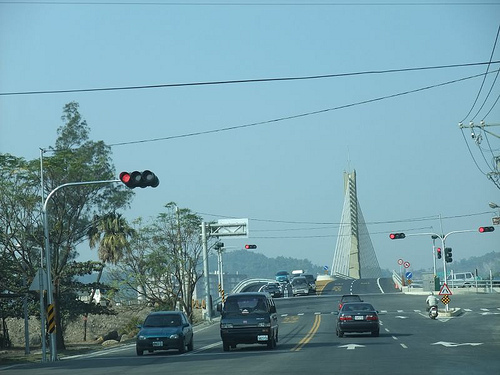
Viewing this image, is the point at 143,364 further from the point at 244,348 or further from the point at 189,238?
the point at 189,238

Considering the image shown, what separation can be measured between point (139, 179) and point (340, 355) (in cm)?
820

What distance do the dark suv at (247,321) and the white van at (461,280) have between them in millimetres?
58116

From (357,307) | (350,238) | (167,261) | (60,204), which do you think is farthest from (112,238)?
(350,238)

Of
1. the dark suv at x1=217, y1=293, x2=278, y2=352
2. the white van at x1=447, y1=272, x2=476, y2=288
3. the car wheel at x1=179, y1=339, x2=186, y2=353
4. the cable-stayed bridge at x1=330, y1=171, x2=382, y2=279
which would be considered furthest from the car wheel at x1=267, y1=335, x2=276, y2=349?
the cable-stayed bridge at x1=330, y1=171, x2=382, y2=279

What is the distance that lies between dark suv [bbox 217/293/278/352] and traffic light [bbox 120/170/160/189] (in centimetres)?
677

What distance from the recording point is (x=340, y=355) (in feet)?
81.5

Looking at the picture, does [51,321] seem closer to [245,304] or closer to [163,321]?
[163,321]

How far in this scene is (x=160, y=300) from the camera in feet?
206

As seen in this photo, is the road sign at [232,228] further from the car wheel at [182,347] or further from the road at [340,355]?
the car wheel at [182,347]

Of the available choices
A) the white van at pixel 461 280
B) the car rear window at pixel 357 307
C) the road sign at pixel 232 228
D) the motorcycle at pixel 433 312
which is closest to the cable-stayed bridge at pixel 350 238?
the white van at pixel 461 280

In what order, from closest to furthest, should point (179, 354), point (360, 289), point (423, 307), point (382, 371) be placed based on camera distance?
point (382, 371)
point (179, 354)
point (423, 307)
point (360, 289)

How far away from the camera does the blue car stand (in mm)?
29625

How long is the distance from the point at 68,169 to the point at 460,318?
2437cm

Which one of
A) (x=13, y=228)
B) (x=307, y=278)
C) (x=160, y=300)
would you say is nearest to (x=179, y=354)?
(x=13, y=228)
